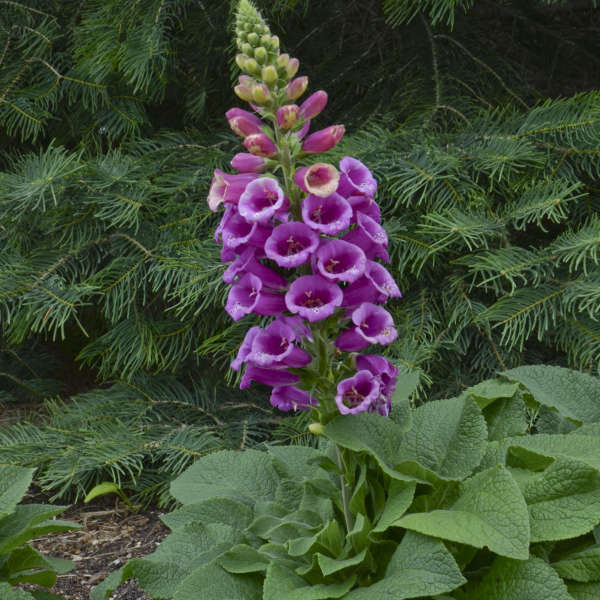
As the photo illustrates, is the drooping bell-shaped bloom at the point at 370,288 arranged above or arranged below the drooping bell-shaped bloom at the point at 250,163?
below

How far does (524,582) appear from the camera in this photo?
3.36 feet

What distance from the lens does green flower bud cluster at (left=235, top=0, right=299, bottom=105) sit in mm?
1069

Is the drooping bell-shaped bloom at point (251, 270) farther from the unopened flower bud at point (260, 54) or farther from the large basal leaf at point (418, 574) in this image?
the large basal leaf at point (418, 574)

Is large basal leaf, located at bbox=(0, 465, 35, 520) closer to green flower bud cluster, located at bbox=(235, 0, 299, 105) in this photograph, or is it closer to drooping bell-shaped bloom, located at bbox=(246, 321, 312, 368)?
drooping bell-shaped bloom, located at bbox=(246, 321, 312, 368)

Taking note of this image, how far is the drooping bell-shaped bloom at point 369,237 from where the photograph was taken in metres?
1.09

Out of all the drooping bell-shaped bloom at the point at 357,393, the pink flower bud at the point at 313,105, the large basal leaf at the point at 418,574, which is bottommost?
the large basal leaf at the point at 418,574

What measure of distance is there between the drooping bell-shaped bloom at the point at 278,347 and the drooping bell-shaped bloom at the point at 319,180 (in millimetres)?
215

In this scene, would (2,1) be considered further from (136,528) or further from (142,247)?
(136,528)

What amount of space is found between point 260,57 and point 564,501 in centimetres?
84

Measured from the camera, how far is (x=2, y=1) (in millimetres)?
2477

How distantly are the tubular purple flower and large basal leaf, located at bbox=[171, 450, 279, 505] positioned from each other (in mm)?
353

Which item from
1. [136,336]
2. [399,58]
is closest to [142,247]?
[136,336]

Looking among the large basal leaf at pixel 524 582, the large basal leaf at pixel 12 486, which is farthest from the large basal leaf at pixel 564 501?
the large basal leaf at pixel 12 486

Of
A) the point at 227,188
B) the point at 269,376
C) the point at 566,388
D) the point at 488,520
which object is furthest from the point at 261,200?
the point at 566,388
